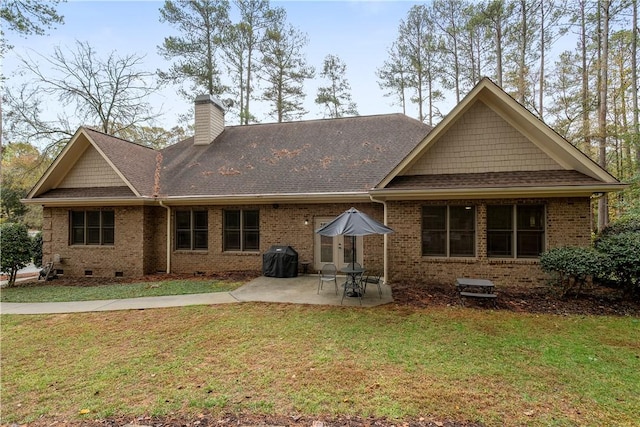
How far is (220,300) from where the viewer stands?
7.74 m

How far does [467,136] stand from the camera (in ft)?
29.3

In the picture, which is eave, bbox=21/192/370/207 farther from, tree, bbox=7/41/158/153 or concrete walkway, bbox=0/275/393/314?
tree, bbox=7/41/158/153

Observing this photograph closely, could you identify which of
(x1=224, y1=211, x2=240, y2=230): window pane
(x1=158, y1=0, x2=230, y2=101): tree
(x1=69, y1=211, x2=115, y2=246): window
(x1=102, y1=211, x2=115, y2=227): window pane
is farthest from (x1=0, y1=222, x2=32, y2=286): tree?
(x1=158, y1=0, x2=230, y2=101): tree

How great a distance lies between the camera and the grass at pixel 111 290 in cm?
855

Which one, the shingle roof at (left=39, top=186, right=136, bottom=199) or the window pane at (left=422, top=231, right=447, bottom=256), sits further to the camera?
the shingle roof at (left=39, top=186, right=136, bottom=199)

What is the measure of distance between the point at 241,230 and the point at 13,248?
7.81m

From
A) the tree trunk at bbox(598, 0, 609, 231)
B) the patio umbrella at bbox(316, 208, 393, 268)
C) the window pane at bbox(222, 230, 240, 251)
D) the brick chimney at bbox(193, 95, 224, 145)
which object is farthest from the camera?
the brick chimney at bbox(193, 95, 224, 145)

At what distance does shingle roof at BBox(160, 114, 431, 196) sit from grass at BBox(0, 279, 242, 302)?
331 cm

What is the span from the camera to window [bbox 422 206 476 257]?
29.2 feet

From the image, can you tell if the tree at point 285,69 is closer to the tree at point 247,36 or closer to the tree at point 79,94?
the tree at point 247,36

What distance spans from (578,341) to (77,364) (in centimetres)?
804

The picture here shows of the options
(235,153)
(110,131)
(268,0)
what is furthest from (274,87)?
(110,131)

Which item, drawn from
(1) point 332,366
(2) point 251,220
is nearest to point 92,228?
(2) point 251,220

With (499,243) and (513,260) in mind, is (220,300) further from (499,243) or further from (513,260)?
(513,260)
